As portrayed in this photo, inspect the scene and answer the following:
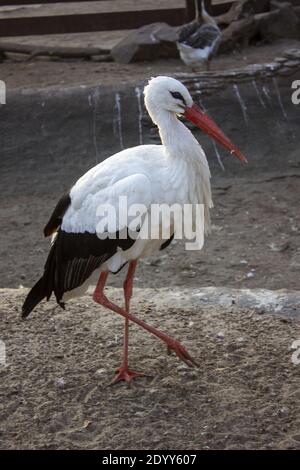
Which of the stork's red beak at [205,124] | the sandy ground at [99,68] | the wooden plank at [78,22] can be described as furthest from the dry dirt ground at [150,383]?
the wooden plank at [78,22]

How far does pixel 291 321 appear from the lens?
5.00 metres

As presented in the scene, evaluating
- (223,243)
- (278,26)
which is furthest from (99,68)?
(223,243)

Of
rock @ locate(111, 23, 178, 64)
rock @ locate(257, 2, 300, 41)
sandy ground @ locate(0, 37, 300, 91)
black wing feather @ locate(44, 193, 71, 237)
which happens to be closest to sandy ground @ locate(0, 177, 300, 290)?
sandy ground @ locate(0, 37, 300, 91)

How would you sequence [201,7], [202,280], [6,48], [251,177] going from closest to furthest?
[202,280]
[251,177]
[201,7]
[6,48]

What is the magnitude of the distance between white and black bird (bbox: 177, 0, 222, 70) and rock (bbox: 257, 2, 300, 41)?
98 centimetres

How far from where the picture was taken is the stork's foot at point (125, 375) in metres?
4.36

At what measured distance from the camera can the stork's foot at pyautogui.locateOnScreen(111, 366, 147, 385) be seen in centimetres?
436

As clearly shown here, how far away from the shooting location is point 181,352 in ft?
14.6

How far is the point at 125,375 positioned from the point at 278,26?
7.19 meters

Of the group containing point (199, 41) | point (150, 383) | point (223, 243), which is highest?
point (150, 383)

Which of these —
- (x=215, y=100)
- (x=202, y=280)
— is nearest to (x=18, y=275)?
(x=202, y=280)

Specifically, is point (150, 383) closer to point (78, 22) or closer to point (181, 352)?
point (181, 352)
